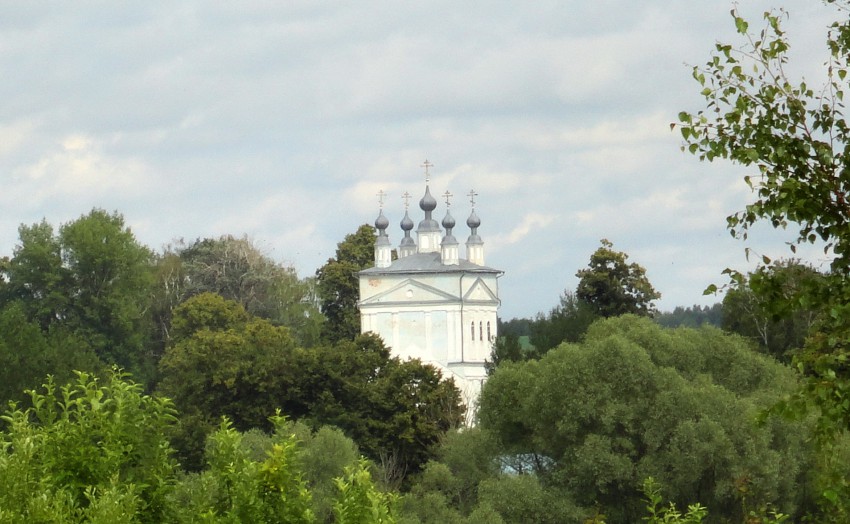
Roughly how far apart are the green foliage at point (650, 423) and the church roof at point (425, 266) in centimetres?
4567

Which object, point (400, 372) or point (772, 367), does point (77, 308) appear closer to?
point (400, 372)

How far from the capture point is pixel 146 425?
1898 centimetres

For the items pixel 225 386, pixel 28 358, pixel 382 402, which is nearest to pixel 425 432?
pixel 382 402

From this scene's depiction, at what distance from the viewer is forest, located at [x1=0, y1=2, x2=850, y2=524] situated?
1661 centimetres

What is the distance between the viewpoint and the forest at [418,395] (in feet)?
54.5

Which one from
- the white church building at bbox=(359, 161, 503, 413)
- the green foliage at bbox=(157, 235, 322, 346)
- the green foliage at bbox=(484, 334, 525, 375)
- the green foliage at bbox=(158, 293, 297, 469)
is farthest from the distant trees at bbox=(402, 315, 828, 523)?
the green foliage at bbox=(157, 235, 322, 346)

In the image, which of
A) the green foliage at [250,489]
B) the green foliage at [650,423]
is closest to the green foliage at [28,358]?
the green foliage at [650,423]

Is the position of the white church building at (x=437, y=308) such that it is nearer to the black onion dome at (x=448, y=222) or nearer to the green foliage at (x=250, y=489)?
the black onion dome at (x=448, y=222)

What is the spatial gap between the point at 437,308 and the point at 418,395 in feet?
109

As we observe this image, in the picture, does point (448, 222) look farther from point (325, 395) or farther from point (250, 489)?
point (250, 489)

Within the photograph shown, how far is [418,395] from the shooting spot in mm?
69375

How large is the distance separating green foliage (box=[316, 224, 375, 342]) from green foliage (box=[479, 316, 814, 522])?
1826 inches

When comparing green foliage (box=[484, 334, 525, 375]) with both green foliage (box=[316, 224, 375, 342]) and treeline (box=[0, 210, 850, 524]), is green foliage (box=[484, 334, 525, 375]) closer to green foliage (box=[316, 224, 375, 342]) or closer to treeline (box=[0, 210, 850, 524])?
treeline (box=[0, 210, 850, 524])

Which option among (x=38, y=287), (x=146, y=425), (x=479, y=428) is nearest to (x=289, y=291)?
(x=38, y=287)
